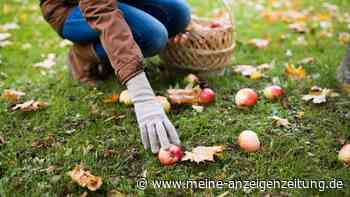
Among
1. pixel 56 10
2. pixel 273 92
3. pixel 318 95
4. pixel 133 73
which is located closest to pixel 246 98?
pixel 273 92

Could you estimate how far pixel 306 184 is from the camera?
2.15m

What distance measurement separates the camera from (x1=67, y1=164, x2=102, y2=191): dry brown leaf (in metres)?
2.09

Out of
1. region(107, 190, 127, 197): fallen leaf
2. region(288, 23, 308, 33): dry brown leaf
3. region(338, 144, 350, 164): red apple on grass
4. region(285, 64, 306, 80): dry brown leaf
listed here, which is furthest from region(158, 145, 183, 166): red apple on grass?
region(288, 23, 308, 33): dry brown leaf

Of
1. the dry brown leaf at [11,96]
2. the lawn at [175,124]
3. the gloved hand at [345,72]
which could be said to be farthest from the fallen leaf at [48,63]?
the gloved hand at [345,72]

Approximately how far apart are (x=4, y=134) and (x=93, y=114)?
20.2 inches

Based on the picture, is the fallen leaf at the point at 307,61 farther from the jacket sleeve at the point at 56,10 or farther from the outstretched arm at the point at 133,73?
the jacket sleeve at the point at 56,10

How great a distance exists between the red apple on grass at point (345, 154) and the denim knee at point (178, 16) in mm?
1339

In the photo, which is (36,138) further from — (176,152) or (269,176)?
(269,176)

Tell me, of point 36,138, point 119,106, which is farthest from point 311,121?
point 36,138

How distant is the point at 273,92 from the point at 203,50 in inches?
21.8

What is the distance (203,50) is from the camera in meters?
3.14

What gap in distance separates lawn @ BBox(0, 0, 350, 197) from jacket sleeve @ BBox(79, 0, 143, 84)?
0.45m

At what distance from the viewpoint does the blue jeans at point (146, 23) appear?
279cm

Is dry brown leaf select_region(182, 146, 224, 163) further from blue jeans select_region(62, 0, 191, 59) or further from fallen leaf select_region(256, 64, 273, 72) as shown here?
fallen leaf select_region(256, 64, 273, 72)
